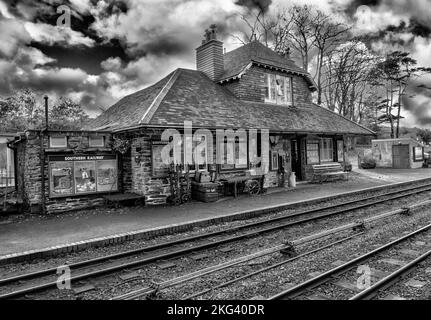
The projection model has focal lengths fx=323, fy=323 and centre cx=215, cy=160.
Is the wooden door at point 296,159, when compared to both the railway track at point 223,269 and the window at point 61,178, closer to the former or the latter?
the railway track at point 223,269

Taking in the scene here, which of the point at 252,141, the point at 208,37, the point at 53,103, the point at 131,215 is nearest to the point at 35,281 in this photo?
the point at 131,215

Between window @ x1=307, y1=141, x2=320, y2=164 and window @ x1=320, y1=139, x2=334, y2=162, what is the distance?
16.7 inches

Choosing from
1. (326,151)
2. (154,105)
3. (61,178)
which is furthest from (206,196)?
(326,151)

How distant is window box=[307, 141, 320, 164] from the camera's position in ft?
62.0

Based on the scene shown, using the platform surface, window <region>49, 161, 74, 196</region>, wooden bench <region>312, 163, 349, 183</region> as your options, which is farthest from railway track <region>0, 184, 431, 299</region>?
wooden bench <region>312, 163, 349, 183</region>

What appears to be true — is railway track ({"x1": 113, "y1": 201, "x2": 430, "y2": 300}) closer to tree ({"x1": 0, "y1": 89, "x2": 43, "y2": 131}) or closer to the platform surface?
the platform surface

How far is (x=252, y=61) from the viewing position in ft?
56.2

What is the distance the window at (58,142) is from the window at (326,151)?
14.4 meters

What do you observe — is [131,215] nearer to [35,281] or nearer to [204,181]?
[204,181]

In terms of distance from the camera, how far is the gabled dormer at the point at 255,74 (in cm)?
1742

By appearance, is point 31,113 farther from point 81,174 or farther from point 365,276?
point 365,276

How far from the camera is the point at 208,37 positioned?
18938 millimetres

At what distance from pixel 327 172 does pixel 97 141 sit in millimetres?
12963

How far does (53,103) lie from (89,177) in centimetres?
2438
